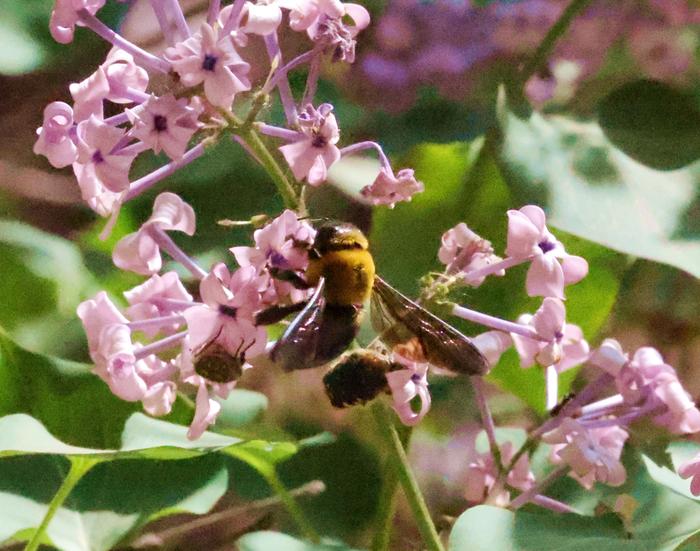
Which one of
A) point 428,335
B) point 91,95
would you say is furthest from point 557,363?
point 91,95

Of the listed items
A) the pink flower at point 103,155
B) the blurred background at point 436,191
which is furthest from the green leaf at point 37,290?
the pink flower at point 103,155

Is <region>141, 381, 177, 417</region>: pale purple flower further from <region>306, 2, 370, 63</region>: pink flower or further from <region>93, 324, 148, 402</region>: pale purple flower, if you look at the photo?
<region>306, 2, 370, 63</region>: pink flower

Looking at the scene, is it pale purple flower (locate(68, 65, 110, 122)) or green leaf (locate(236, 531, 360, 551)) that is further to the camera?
green leaf (locate(236, 531, 360, 551))

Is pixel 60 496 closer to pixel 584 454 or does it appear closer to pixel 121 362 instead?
pixel 121 362

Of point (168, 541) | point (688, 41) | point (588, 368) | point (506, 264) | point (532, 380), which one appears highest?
point (506, 264)

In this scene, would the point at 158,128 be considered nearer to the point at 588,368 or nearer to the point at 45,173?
the point at 588,368

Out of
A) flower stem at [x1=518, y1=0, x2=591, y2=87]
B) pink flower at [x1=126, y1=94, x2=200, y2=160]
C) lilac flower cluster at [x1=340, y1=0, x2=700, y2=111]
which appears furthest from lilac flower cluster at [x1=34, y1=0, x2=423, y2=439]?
lilac flower cluster at [x1=340, y1=0, x2=700, y2=111]

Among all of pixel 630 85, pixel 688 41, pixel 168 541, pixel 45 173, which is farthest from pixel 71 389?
pixel 688 41
